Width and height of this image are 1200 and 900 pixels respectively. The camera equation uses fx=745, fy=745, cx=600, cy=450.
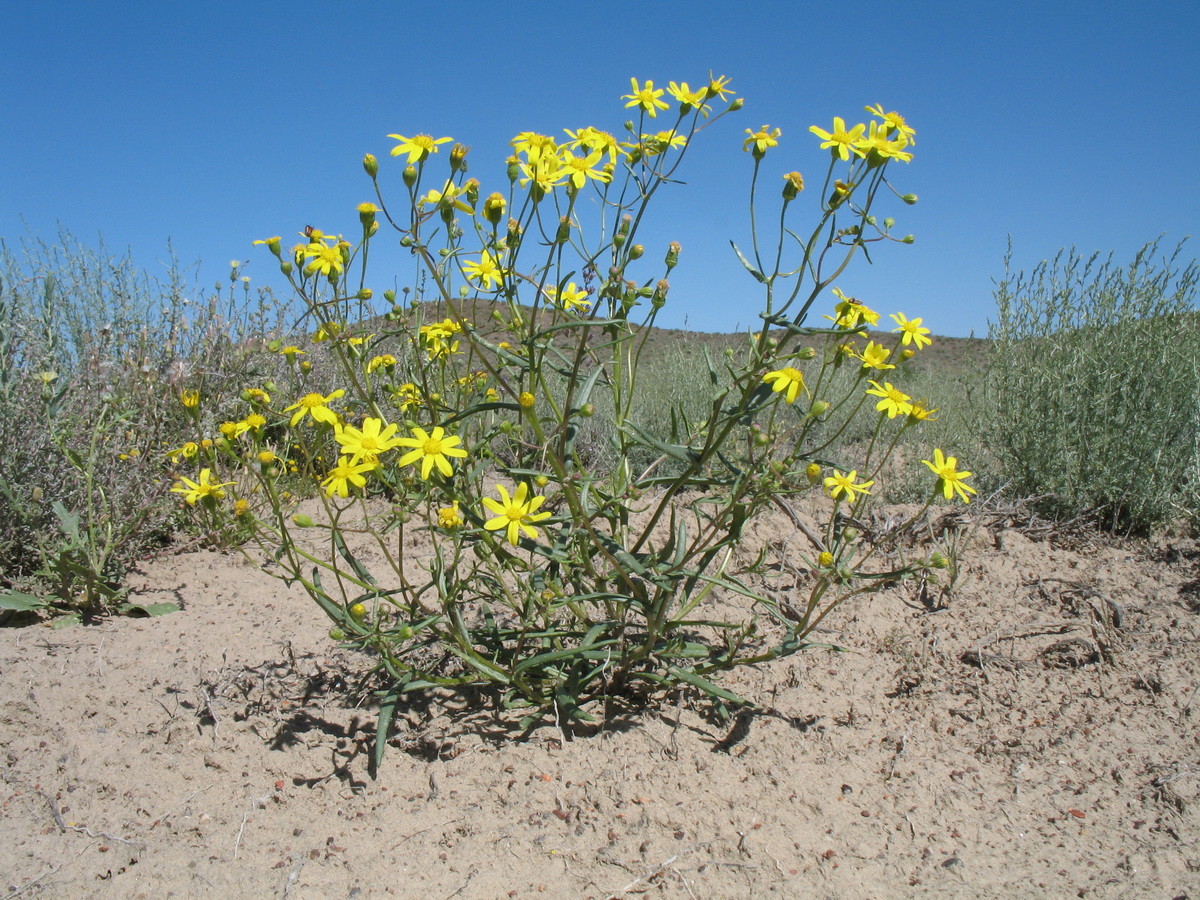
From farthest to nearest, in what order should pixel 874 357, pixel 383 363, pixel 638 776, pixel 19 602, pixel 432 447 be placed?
pixel 19 602, pixel 383 363, pixel 874 357, pixel 638 776, pixel 432 447

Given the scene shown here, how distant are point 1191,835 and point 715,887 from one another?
91 cm

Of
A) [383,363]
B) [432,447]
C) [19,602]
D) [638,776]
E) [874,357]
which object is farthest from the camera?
[19,602]

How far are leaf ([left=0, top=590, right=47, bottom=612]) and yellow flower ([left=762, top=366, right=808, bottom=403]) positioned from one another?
7.47ft

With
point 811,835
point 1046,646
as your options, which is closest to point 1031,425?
point 1046,646

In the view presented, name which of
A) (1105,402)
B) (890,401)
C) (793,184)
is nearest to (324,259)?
(793,184)

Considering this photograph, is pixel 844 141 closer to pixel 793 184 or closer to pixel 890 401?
pixel 793 184

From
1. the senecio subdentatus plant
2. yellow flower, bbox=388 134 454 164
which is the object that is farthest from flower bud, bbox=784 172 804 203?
yellow flower, bbox=388 134 454 164

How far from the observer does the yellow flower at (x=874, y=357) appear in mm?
1683

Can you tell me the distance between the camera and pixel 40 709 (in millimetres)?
1784

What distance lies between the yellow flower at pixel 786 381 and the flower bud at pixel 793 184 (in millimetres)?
371

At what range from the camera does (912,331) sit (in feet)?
6.03

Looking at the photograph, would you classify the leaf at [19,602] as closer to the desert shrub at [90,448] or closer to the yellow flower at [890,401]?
the desert shrub at [90,448]


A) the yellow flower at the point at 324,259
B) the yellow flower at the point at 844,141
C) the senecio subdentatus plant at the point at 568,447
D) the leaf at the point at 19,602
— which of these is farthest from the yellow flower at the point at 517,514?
the leaf at the point at 19,602

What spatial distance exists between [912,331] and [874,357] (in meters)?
0.20
